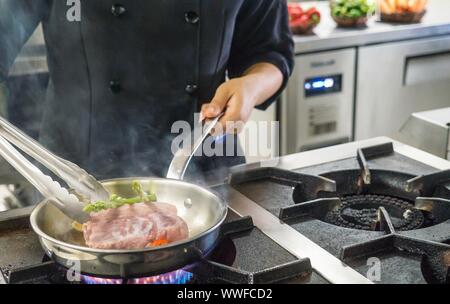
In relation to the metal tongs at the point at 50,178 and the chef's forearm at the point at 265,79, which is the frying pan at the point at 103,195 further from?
the chef's forearm at the point at 265,79

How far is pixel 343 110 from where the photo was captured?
2.76 metres

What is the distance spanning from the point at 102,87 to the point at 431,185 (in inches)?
28.0

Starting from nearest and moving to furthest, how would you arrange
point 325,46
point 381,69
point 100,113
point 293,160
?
point 293,160 < point 100,113 < point 325,46 < point 381,69

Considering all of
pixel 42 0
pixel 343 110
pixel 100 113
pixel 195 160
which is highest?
pixel 42 0

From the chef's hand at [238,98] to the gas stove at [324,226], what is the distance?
0.10m

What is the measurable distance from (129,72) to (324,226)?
0.60 metres

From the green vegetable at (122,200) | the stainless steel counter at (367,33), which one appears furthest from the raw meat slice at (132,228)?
the stainless steel counter at (367,33)

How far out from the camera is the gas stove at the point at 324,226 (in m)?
0.84

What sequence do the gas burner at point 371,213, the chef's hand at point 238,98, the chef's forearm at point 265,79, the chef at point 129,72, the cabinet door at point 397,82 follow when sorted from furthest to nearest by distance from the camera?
the cabinet door at point 397,82 < the chef's forearm at point 265,79 < the chef at point 129,72 < the chef's hand at point 238,98 < the gas burner at point 371,213

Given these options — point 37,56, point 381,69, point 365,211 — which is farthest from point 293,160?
point 381,69

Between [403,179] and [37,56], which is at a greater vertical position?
[37,56]

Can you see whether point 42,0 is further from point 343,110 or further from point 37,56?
point 343,110

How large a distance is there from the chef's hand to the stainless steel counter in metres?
1.09

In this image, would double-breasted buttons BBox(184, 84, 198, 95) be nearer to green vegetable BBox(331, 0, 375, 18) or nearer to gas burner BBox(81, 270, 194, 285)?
gas burner BBox(81, 270, 194, 285)
